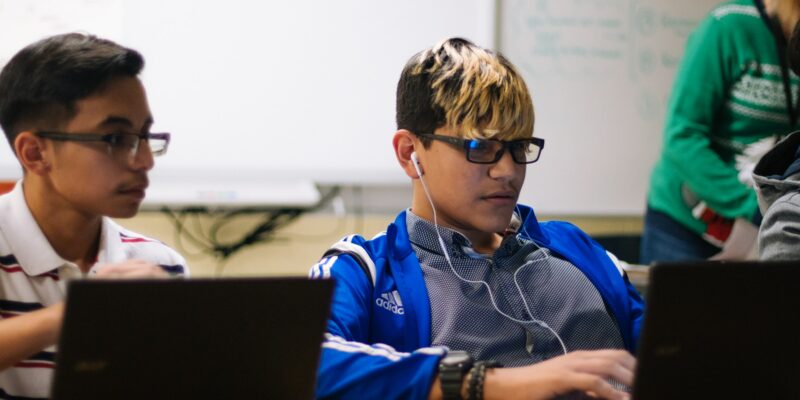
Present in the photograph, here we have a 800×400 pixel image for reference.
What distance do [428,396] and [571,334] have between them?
1.19 ft

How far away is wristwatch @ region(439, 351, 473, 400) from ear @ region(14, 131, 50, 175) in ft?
2.26

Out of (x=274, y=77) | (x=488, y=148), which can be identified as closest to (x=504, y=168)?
(x=488, y=148)

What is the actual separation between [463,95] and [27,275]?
0.71m

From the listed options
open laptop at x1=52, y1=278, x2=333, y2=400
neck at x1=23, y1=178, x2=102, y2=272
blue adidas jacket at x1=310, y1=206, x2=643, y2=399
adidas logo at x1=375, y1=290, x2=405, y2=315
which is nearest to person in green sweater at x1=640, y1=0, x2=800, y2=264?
blue adidas jacket at x1=310, y1=206, x2=643, y2=399

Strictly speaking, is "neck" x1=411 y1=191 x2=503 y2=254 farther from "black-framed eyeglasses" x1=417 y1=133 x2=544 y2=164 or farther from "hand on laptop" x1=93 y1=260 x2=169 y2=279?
"hand on laptop" x1=93 y1=260 x2=169 y2=279

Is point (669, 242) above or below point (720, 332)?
below

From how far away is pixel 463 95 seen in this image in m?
1.54

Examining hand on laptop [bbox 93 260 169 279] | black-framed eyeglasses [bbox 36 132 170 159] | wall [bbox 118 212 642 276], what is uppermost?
black-framed eyeglasses [bbox 36 132 170 159]

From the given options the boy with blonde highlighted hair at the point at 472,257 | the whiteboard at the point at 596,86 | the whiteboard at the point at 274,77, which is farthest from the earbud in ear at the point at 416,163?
the whiteboard at the point at 596,86

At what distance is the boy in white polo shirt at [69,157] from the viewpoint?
1417mm

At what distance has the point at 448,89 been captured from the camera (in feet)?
5.09

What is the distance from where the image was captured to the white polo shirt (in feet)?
4.45

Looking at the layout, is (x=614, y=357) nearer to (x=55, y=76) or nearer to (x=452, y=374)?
(x=452, y=374)

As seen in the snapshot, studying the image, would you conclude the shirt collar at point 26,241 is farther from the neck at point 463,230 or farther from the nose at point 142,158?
the neck at point 463,230
